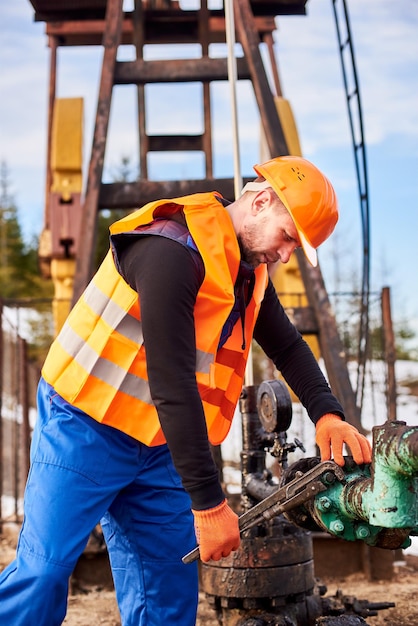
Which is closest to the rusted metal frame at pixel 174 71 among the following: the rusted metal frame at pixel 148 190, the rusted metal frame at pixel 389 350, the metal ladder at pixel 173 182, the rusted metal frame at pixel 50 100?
the metal ladder at pixel 173 182

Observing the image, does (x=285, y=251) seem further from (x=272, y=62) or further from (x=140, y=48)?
(x=272, y=62)

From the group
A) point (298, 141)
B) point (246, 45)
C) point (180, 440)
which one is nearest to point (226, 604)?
point (180, 440)

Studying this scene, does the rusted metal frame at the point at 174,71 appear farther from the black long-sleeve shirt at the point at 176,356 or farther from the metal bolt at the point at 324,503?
the metal bolt at the point at 324,503

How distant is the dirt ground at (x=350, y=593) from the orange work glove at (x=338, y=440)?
1.66m

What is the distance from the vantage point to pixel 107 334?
2803 mm

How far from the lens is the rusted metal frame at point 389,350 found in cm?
639

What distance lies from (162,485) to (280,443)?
2.24 feet

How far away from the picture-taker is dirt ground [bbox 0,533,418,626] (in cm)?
445

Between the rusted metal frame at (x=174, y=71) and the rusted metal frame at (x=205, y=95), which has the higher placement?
the rusted metal frame at (x=205, y=95)

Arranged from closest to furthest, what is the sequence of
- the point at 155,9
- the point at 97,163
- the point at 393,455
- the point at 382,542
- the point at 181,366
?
1. the point at 393,455
2. the point at 181,366
3. the point at 382,542
4. the point at 97,163
5. the point at 155,9

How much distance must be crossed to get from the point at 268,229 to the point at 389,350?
383 cm

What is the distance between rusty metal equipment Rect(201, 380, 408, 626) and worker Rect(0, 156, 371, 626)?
179 millimetres

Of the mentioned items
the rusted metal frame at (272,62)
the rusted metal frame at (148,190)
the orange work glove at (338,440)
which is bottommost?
the orange work glove at (338,440)

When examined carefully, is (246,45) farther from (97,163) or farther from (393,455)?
(393,455)
